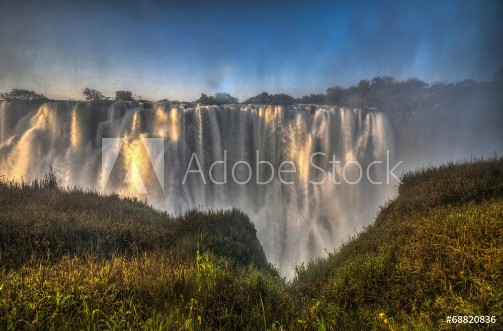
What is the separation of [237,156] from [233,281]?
20.0 metres

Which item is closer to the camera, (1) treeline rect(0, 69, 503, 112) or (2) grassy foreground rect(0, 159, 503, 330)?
(2) grassy foreground rect(0, 159, 503, 330)

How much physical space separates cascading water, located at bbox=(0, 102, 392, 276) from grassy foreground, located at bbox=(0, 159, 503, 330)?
1481 cm

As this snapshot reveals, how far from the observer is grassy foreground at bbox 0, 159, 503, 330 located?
2.64m

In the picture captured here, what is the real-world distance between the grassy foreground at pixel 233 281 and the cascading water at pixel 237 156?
48.6 ft

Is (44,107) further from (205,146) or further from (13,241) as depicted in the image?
(13,241)

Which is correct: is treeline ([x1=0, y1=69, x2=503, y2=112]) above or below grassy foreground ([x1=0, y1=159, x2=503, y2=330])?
above

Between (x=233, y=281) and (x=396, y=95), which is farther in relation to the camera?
(x=396, y=95)

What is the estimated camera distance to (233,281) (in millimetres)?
3686

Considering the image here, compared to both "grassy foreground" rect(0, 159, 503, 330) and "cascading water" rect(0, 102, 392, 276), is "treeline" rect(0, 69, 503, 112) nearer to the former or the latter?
"cascading water" rect(0, 102, 392, 276)

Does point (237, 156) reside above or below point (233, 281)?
above

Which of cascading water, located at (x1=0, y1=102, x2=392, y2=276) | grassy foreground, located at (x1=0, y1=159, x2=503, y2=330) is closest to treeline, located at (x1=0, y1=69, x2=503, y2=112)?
cascading water, located at (x1=0, y1=102, x2=392, y2=276)

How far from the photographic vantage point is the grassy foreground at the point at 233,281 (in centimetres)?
264

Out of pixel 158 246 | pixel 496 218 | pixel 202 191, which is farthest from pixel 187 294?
pixel 202 191

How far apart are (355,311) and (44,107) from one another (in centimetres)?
2416
